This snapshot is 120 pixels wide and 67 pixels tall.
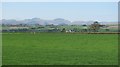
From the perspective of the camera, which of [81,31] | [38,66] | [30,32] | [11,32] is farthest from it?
[81,31]

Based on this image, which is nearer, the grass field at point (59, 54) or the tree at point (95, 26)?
the grass field at point (59, 54)

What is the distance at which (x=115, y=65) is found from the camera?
12.0 meters

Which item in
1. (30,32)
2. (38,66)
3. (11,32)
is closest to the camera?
(38,66)

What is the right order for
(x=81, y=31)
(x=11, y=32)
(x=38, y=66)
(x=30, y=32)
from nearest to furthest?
(x=38, y=66)
(x=11, y=32)
(x=30, y=32)
(x=81, y=31)

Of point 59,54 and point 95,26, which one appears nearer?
point 59,54

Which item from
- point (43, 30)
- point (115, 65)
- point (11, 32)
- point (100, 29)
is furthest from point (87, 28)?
point (115, 65)

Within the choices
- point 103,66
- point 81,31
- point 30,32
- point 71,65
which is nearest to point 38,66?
point 71,65

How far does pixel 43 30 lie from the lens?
245 feet

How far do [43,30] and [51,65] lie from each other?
62.8 meters

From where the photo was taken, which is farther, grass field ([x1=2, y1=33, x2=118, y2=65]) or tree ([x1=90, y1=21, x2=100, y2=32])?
tree ([x1=90, y1=21, x2=100, y2=32])

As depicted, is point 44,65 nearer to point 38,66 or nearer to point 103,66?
point 38,66

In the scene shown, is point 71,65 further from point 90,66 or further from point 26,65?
point 26,65

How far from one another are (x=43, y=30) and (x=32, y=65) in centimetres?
6276

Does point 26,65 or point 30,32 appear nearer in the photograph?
point 26,65
